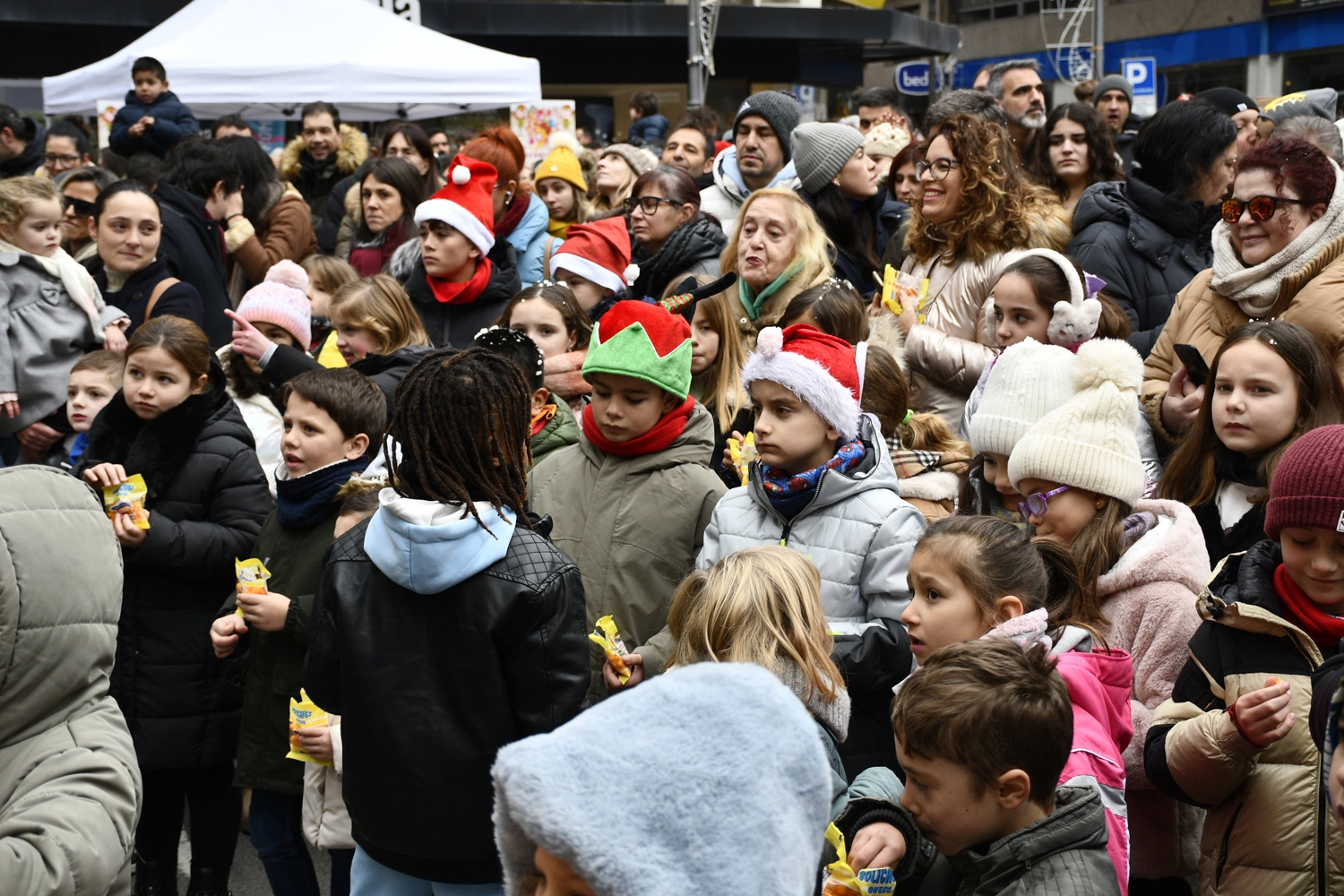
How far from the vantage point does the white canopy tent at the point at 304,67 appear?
11781mm

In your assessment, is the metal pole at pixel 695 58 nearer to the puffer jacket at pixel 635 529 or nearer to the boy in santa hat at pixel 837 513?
the puffer jacket at pixel 635 529

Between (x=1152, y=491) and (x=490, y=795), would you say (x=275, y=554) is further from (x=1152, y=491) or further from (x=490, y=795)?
(x=1152, y=491)

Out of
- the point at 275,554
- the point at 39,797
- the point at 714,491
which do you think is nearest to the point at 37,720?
the point at 39,797

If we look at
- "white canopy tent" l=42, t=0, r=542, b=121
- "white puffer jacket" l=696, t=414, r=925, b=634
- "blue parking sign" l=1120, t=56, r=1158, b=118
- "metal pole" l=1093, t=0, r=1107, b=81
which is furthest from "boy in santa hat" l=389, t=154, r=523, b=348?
"metal pole" l=1093, t=0, r=1107, b=81

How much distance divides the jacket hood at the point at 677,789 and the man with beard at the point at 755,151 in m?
5.40

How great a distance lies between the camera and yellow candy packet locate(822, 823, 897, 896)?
2.34 meters

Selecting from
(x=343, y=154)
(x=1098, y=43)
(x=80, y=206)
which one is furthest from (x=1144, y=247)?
(x=1098, y=43)

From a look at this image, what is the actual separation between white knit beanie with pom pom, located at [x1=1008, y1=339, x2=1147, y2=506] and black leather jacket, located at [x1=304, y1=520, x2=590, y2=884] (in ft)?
4.35

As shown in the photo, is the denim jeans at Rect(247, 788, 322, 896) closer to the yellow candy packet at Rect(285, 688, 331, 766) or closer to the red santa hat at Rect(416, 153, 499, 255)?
the yellow candy packet at Rect(285, 688, 331, 766)

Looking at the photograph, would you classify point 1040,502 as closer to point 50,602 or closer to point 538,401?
point 538,401

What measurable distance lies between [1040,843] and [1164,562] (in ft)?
3.71

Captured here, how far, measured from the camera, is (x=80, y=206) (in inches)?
307

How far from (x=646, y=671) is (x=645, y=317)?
42.6 inches

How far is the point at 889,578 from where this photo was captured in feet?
11.0
